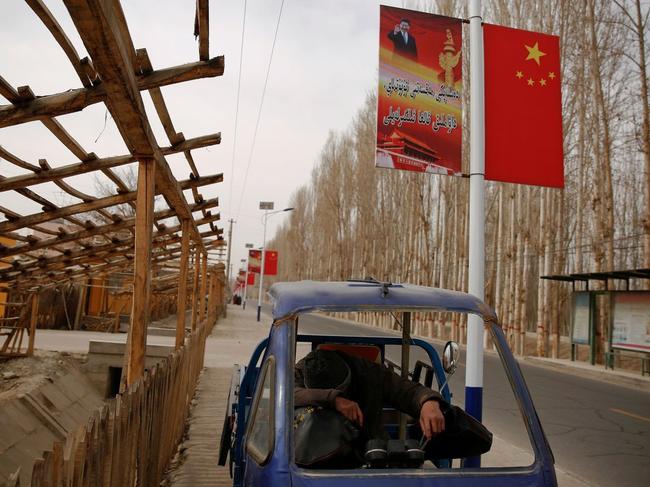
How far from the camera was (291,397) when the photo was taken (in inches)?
89.4

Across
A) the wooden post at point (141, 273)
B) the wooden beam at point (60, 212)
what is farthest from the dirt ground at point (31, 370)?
the wooden post at point (141, 273)

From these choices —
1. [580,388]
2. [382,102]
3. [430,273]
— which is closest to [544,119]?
[382,102]

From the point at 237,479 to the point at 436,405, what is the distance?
1.30 m

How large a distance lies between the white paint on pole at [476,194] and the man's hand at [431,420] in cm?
203

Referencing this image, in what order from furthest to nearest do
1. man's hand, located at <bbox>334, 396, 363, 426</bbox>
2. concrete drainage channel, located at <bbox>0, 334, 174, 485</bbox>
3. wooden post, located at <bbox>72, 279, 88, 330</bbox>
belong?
wooden post, located at <bbox>72, 279, 88, 330</bbox>
concrete drainage channel, located at <bbox>0, 334, 174, 485</bbox>
man's hand, located at <bbox>334, 396, 363, 426</bbox>

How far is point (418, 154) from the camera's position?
18.0 ft

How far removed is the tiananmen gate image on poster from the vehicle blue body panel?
2899 millimetres

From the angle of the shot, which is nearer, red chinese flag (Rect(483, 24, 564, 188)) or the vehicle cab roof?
the vehicle cab roof

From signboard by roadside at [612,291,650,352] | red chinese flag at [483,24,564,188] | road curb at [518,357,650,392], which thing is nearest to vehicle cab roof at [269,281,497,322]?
red chinese flag at [483,24,564,188]

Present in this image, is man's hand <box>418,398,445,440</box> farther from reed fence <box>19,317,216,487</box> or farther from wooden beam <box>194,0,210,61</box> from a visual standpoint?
wooden beam <box>194,0,210,61</box>

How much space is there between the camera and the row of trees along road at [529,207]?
1773cm

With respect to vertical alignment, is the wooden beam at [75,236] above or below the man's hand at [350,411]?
above

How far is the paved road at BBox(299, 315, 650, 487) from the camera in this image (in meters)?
6.13

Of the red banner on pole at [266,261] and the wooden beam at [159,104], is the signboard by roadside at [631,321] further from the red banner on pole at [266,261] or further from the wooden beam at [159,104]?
the red banner on pole at [266,261]
